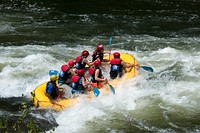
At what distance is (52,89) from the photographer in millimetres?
7602

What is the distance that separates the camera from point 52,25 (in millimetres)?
14508

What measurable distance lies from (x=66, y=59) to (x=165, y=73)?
131 inches

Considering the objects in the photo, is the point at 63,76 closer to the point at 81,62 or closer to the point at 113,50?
the point at 81,62

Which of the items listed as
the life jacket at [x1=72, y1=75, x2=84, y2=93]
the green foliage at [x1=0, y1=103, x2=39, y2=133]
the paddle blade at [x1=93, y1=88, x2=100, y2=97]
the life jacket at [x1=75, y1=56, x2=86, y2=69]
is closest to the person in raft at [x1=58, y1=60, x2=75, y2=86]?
the life jacket at [x1=72, y1=75, x2=84, y2=93]

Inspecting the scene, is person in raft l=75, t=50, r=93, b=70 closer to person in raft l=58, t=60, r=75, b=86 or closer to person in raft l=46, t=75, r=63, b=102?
person in raft l=58, t=60, r=75, b=86

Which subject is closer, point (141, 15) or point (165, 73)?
point (165, 73)

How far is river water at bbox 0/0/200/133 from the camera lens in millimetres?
7290

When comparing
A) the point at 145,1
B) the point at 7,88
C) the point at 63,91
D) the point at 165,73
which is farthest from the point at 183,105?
the point at 145,1

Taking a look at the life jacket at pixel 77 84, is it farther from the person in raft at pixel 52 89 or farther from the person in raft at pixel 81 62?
the person in raft at pixel 81 62

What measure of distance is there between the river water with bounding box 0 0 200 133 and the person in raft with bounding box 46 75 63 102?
41 cm

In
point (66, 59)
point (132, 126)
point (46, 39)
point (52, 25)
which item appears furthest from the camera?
point (52, 25)

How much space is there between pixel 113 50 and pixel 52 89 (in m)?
4.68

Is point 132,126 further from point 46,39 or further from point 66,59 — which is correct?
point 46,39

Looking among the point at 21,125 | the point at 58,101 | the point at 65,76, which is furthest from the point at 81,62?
the point at 21,125
